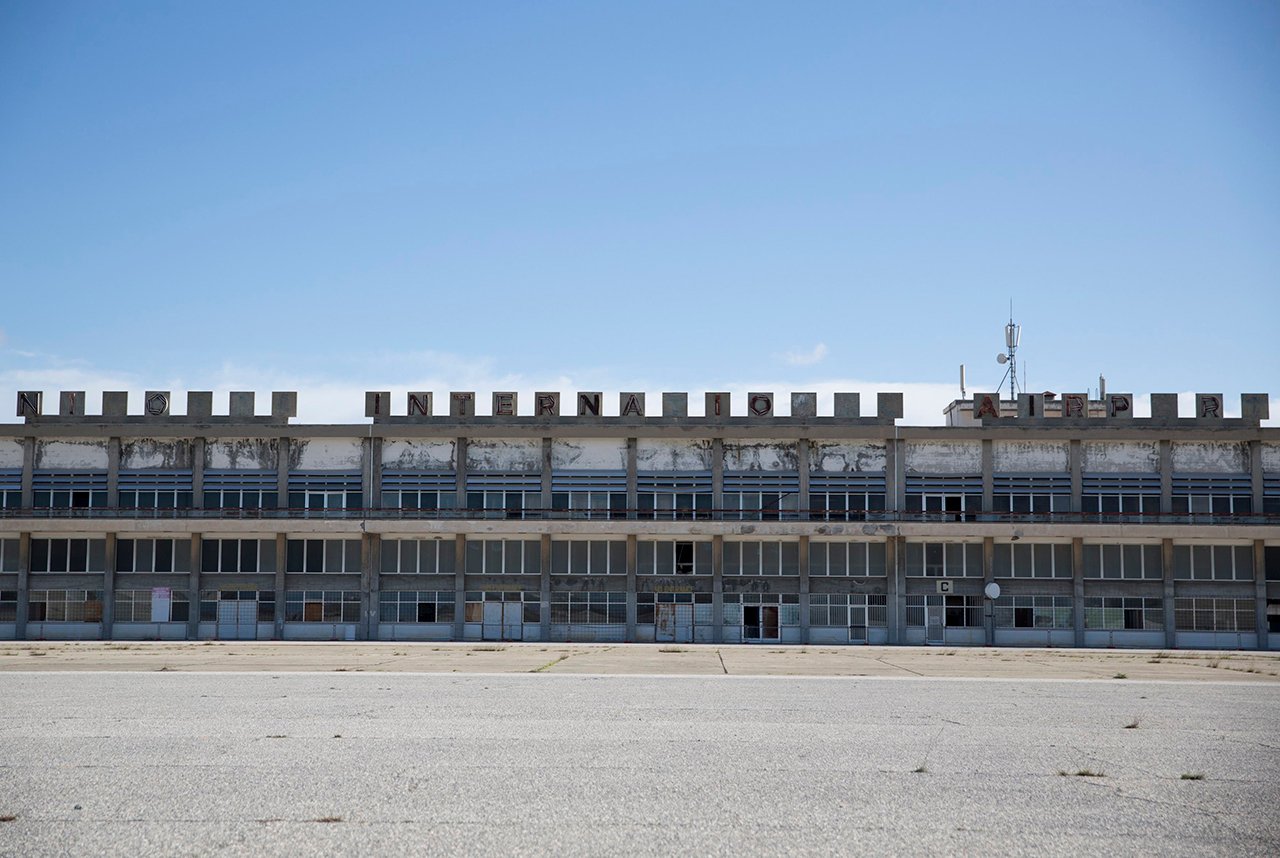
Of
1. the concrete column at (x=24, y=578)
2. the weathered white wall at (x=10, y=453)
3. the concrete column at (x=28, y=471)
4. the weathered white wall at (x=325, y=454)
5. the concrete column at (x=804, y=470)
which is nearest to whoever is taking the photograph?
the concrete column at (x=24, y=578)

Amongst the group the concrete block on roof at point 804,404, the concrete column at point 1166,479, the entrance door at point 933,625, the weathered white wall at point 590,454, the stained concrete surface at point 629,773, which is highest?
the concrete block on roof at point 804,404

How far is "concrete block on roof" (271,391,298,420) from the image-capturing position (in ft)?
212

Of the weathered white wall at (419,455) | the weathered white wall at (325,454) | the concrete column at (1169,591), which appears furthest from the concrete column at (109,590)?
the concrete column at (1169,591)

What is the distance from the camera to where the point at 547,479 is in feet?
209

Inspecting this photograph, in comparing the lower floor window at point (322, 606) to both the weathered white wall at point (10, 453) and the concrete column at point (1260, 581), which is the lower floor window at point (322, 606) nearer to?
the weathered white wall at point (10, 453)

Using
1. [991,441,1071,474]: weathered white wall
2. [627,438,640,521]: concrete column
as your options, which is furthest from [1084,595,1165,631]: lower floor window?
[627,438,640,521]: concrete column

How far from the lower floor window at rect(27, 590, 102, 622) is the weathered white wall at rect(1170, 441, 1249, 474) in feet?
196

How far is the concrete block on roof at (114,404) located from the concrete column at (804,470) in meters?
38.1

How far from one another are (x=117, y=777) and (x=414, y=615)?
4587 centimetres

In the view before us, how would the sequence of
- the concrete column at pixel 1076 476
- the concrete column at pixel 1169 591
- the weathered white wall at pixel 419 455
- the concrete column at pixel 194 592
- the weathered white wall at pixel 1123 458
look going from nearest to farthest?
1. the concrete column at pixel 1169 591
2. the concrete column at pixel 1076 476
3. the concrete column at pixel 194 592
4. the weathered white wall at pixel 1123 458
5. the weathered white wall at pixel 419 455

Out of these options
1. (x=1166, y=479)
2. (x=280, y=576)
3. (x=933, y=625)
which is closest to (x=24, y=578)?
(x=280, y=576)

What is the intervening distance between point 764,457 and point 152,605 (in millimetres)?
34745

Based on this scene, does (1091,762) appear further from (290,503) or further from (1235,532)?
(290,503)

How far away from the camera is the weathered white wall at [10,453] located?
65.0 m
